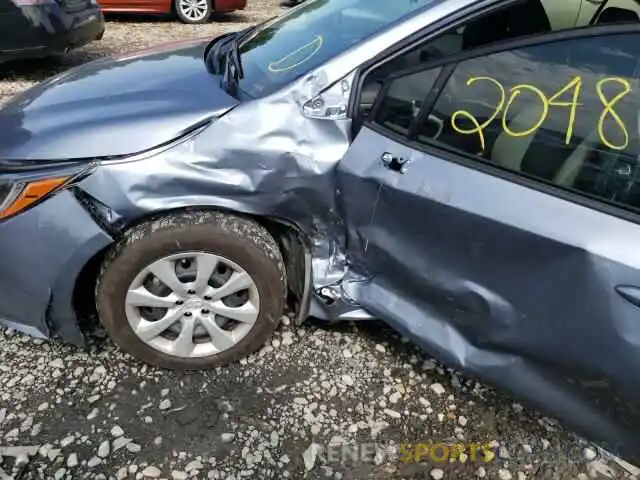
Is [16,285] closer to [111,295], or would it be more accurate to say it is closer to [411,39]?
[111,295]

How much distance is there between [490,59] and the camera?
6.32 ft

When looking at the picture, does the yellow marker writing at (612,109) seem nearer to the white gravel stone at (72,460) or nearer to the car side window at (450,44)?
the car side window at (450,44)

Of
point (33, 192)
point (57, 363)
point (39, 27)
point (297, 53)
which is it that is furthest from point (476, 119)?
point (39, 27)

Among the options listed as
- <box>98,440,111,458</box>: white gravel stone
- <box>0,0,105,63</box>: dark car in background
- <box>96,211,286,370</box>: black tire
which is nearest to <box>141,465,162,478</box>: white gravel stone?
<box>98,440,111,458</box>: white gravel stone

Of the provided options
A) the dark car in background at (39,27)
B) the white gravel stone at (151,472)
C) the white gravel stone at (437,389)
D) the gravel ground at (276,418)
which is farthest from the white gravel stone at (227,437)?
the dark car in background at (39,27)

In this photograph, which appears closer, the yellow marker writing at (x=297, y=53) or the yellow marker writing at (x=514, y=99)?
the yellow marker writing at (x=514, y=99)

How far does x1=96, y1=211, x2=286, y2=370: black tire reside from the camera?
85.0 inches

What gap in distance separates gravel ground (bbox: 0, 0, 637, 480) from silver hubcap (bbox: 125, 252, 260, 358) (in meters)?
0.15

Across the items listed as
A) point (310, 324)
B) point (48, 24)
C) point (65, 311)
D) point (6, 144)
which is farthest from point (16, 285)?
point (48, 24)

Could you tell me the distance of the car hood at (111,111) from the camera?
212 cm

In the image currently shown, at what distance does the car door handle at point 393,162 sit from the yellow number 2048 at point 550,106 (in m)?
0.21

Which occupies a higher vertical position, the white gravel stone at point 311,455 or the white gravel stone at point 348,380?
the white gravel stone at point 311,455

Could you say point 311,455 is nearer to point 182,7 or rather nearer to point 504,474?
point 504,474

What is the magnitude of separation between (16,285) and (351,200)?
126 centimetres
